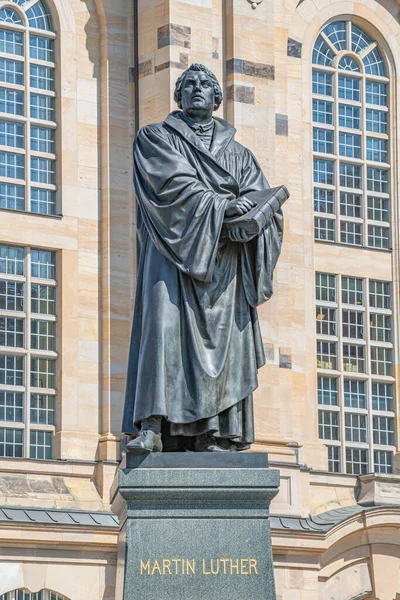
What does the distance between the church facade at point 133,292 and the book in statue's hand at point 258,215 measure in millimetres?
14704

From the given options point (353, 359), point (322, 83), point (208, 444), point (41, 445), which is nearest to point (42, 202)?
point (41, 445)

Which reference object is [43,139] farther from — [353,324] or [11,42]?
[353,324]

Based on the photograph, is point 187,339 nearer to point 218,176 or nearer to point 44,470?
point 218,176

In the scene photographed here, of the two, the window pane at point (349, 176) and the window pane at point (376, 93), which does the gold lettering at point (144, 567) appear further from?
the window pane at point (376, 93)

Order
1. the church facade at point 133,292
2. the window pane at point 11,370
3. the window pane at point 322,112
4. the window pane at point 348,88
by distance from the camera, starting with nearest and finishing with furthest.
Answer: the church facade at point 133,292
the window pane at point 11,370
the window pane at point 322,112
the window pane at point 348,88

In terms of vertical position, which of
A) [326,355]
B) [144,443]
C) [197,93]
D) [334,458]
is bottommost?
[144,443]

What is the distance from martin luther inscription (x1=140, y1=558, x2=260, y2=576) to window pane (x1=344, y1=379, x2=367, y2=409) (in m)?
18.8

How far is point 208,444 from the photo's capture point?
33.9 feet

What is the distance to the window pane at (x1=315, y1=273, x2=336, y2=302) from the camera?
95.3 feet

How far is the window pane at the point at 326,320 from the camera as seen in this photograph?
95.0 ft

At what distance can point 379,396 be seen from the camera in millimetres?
29141

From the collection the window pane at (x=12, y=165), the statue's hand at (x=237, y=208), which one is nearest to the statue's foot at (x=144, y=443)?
the statue's hand at (x=237, y=208)

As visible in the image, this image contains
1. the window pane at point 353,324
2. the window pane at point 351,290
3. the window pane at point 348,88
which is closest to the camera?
the window pane at point 353,324

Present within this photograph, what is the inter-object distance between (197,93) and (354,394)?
18222 mm
